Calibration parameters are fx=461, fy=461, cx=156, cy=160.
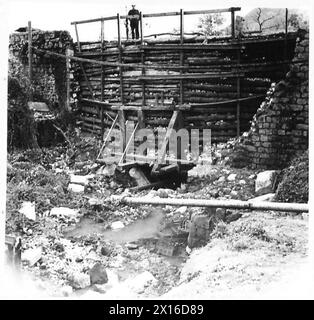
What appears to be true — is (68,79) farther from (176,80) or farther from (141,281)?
(141,281)

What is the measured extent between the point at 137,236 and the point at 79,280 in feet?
2.43

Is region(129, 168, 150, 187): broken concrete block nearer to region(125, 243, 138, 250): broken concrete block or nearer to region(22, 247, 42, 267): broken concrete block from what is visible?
→ region(125, 243, 138, 250): broken concrete block

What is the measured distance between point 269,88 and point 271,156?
32.2 inches

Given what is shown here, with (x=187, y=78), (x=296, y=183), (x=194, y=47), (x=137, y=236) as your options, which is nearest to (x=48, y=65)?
(x=187, y=78)

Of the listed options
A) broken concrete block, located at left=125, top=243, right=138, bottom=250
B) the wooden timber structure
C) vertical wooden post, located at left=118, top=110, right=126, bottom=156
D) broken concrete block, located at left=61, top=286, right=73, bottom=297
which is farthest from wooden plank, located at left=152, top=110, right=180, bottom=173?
broken concrete block, located at left=61, top=286, right=73, bottom=297

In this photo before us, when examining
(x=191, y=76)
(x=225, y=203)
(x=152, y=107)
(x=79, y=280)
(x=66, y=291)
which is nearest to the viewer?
(x=66, y=291)

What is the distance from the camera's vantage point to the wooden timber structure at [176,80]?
517cm

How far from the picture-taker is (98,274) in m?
3.94

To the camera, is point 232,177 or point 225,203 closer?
point 225,203

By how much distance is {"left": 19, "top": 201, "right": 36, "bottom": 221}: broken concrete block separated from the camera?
13.5 ft

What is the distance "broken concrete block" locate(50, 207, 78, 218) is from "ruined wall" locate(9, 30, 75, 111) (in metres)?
1.33

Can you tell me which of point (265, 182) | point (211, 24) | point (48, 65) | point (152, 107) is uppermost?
point (211, 24)

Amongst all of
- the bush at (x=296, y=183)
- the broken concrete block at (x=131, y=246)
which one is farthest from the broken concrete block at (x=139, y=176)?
the bush at (x=296, y=183)
